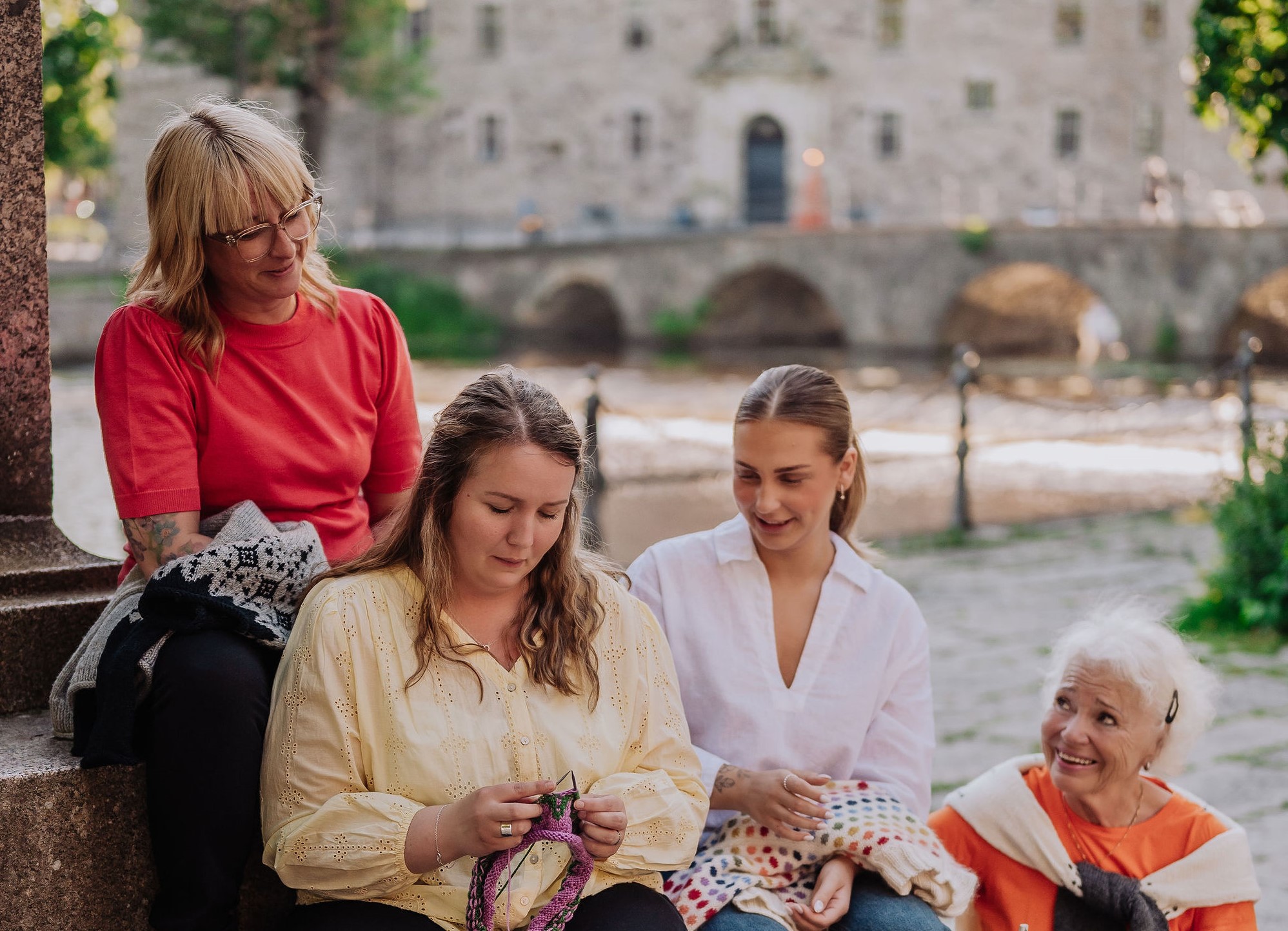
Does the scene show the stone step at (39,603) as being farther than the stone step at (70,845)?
Yes

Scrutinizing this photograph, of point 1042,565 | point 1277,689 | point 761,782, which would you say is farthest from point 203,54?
point 761,782

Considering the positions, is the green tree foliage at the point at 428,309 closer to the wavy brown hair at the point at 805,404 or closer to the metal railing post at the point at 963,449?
the metal railing post at the point at 963,449

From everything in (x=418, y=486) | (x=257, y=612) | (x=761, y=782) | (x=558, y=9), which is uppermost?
(x=558, y=9)

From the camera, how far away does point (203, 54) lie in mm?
23141

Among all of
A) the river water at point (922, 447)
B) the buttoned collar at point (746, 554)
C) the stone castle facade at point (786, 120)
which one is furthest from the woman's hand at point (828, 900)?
the stone castle facade at point (786, 120)

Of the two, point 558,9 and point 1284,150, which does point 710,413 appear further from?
point 558,9

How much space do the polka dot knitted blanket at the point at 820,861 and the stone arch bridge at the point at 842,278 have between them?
20507 millimetres

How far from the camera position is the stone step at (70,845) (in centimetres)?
208

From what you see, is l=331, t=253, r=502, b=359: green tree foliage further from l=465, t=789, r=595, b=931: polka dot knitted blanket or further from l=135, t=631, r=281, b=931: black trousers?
l=465, t=789, r=595, b=931: polka dot knitted blanket

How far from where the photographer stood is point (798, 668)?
95.6 inches

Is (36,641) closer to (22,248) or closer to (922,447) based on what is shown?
(22,248)

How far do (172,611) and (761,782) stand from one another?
3.02 ft

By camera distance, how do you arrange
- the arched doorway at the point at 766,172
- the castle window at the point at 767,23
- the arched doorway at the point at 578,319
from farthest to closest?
the arched doorway at the point at 766,172
the castle window at the point at 767,23
the arched doorway at the point at 578,319

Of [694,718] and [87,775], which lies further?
[694,718]
